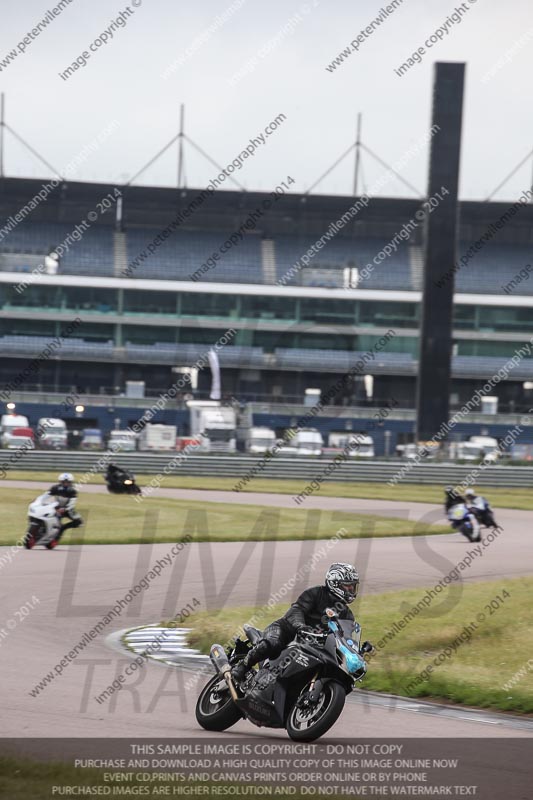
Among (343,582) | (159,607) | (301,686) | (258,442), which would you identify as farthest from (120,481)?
(301,686)

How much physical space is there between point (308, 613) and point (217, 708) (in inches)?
38.9

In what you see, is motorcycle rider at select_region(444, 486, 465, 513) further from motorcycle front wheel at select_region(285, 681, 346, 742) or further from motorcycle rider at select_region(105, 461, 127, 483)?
motorcycle front wheel at select_region(285, 681, 346, 742)

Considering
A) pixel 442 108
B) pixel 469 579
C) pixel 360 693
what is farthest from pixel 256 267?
pixel 360 693

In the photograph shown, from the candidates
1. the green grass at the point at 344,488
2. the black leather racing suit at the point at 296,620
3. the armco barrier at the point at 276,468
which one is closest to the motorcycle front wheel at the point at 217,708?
the black leather racing suit at the point at 296,620

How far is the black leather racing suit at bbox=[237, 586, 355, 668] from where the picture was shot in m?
8.68

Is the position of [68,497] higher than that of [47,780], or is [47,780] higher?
[47,780]

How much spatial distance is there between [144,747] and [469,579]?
11884 millimetres

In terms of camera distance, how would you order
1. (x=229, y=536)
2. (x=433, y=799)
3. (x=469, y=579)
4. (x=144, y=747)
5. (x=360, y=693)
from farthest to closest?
(x=229, y=536), (x=469, y=579), (x=360, y=693), (x=144, y=747), (x=433, y=799)

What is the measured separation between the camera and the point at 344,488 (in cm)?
4450

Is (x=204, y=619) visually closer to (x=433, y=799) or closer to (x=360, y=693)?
(x=360, y=693)

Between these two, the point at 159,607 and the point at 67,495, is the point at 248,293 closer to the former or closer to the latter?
the point at 67,495

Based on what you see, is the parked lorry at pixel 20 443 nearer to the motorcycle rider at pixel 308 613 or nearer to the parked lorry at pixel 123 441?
the parked lorry at pixel 123 441

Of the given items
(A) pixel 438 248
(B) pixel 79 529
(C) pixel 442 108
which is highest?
(C) pixel 442 108

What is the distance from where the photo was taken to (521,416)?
71125mm
